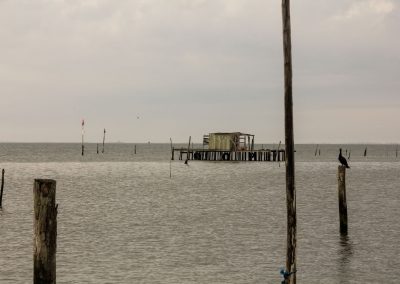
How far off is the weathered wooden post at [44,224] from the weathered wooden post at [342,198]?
13590 millimetres

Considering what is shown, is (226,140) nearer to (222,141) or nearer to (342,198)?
(222,141)

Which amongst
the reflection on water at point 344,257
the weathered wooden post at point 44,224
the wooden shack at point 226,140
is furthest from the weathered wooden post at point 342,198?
the wooden shack at point 226,140

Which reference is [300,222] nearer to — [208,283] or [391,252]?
[391,252]

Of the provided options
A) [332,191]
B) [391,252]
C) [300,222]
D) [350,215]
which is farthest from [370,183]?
[391,252]

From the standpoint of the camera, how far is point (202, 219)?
3219 centimetres

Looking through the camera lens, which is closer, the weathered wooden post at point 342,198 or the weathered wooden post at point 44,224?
the weathered wooden post at point 44,224

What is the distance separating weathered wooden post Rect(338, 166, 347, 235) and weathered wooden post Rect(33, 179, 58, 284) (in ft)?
44.6

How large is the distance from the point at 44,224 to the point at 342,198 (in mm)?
14827

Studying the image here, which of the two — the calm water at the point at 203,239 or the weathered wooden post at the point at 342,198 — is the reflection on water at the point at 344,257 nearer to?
the calm water at the point at 203,239

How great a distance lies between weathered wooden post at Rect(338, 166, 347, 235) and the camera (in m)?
24.3

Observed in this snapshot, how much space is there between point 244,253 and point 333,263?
10.8ft

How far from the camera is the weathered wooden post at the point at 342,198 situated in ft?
79.7

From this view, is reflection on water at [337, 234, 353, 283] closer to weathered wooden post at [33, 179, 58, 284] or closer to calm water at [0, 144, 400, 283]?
calm water at [0, 144, 400, 283]

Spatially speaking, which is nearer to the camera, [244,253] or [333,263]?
[333,263]
